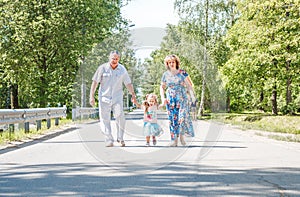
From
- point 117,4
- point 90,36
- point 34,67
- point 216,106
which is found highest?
point 117,4

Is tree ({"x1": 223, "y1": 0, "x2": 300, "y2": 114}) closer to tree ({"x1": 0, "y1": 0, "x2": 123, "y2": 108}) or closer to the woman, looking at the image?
the woman

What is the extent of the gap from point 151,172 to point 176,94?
357cm

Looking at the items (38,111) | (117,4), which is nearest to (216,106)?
(117,4)

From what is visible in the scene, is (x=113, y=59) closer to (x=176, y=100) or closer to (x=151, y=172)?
(x=176, y=100)

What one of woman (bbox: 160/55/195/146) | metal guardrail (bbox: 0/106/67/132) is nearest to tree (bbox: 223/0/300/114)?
woman (bbox: 160/55/195/146)

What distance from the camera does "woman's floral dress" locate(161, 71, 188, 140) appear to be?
31.3 ft

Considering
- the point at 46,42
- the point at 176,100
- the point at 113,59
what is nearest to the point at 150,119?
the point at 176,100

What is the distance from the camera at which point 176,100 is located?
9.56 m

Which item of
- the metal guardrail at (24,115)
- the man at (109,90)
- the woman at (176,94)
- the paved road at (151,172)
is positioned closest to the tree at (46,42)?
the metal guardrail at (24,115)

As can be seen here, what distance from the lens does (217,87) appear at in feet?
133

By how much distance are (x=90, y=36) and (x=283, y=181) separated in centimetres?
2699

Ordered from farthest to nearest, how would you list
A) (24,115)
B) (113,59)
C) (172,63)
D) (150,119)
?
(24,115), (150,119), (113,59), (172,63)

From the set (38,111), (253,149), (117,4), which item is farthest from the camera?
(117,4)

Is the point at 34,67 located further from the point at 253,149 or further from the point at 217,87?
the point at 253,149
